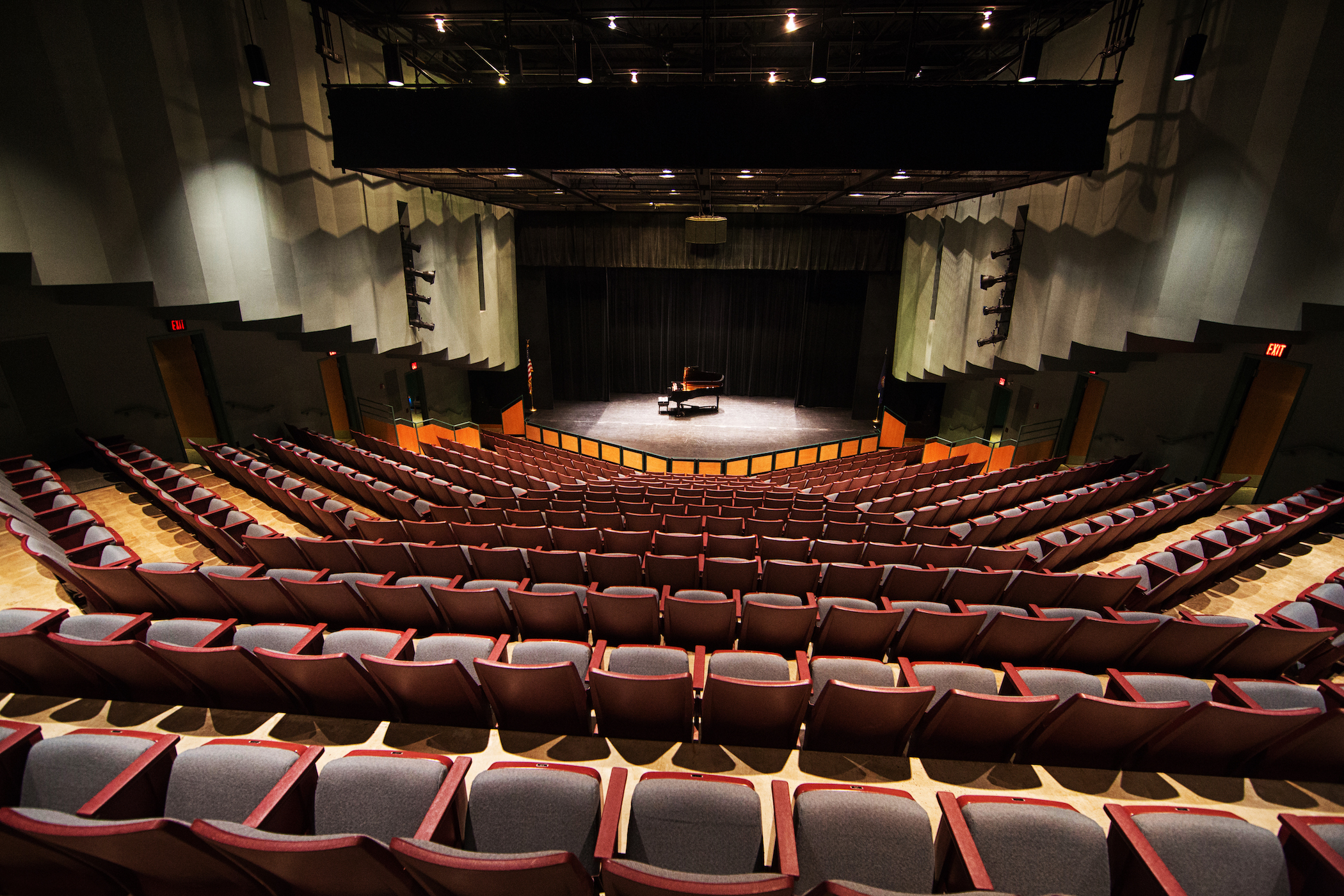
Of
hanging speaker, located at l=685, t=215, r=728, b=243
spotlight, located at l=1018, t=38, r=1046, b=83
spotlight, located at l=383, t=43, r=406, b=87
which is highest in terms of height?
spotlight, located at l=1018, t=38, r=1046, b=83

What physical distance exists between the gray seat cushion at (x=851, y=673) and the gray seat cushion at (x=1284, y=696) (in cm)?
172

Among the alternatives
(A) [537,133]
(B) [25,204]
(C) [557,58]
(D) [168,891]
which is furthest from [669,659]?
(C) [557,58]

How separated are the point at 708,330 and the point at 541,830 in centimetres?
1721

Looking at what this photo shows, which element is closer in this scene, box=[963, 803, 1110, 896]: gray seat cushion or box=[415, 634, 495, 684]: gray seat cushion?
box=[963, 803, 1110, 896]: gray seat cushion

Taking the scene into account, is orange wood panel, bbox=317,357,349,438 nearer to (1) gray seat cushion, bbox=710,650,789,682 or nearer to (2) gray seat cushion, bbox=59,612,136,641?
(2) gray seat cushion, bbox=59,612,136,641

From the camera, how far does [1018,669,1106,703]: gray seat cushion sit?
2.64 metres

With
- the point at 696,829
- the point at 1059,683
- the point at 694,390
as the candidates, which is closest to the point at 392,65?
the point at 696,829

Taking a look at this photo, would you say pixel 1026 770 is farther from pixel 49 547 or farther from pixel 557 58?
pixel 557 58

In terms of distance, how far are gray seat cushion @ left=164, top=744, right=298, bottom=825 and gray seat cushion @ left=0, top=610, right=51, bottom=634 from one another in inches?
70.8

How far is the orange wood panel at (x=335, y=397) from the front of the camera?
10.9 meters

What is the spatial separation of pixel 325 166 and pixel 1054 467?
12913 millimetres

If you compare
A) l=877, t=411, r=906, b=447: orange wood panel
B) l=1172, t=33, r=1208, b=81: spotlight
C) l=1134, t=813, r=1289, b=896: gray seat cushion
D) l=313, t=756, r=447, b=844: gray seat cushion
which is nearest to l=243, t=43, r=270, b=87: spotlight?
l=313, t=756, r=447, b=844: gray seat cushion

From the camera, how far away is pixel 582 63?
613 centimetres

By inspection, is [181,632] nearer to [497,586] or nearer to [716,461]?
[497,586]
